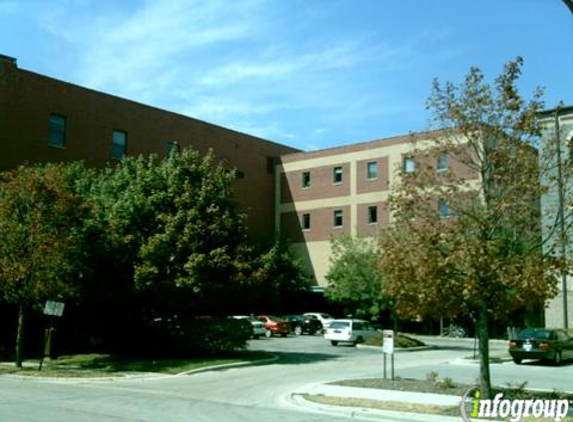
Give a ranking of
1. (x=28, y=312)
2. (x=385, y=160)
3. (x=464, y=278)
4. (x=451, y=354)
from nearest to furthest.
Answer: (x=464, y=278) → (x=28, y=312) → (x=451, y=354) → (x=385, y=160)

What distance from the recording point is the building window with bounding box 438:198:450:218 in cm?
1535

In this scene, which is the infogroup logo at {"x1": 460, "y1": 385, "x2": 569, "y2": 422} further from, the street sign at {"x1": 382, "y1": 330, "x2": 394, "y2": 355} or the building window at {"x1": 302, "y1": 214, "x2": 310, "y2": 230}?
the building window at {"x1": 302, "y1": 214, "x2": 310, "y2": 230}

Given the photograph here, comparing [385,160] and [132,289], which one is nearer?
[132,289]

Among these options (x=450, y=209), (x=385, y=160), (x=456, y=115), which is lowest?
(x=450, y=209)

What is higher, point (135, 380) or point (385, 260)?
point (385, 260)

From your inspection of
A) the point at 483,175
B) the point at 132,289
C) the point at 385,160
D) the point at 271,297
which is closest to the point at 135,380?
the point at 132,289

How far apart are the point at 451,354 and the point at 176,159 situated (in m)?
15.7

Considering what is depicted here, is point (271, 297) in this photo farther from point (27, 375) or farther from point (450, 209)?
point (450, 209)

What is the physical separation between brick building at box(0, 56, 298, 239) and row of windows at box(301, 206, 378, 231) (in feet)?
11.8

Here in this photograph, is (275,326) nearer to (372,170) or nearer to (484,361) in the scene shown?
(372,170)

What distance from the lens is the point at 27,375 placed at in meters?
23.4

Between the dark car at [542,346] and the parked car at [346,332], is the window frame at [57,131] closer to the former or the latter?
the parked car at [346,332]

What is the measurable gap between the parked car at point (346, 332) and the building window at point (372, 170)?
21772 mm

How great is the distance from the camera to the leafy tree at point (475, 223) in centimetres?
1430
